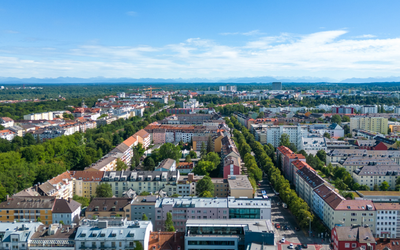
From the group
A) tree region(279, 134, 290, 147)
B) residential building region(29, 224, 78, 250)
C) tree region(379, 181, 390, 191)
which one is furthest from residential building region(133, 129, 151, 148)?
residential building region(29, 224, 78, 250)

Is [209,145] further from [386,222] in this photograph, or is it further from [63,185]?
[386,222]

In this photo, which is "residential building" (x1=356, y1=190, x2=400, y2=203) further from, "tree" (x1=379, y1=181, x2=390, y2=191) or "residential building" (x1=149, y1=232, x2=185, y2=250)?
"residential building" (x1=149, y1=232, x2=185, y2=250)

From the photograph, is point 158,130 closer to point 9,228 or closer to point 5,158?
point 5,158

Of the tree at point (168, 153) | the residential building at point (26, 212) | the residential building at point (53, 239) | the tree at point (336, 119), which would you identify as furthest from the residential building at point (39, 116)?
the residential building at point (53, 239)

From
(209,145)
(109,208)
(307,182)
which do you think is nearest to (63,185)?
(109,208)

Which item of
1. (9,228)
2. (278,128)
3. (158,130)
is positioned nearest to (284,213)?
(9,228)

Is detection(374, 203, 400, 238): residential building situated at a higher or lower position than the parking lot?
higher

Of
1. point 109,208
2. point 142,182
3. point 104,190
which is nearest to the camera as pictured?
point 109,208
